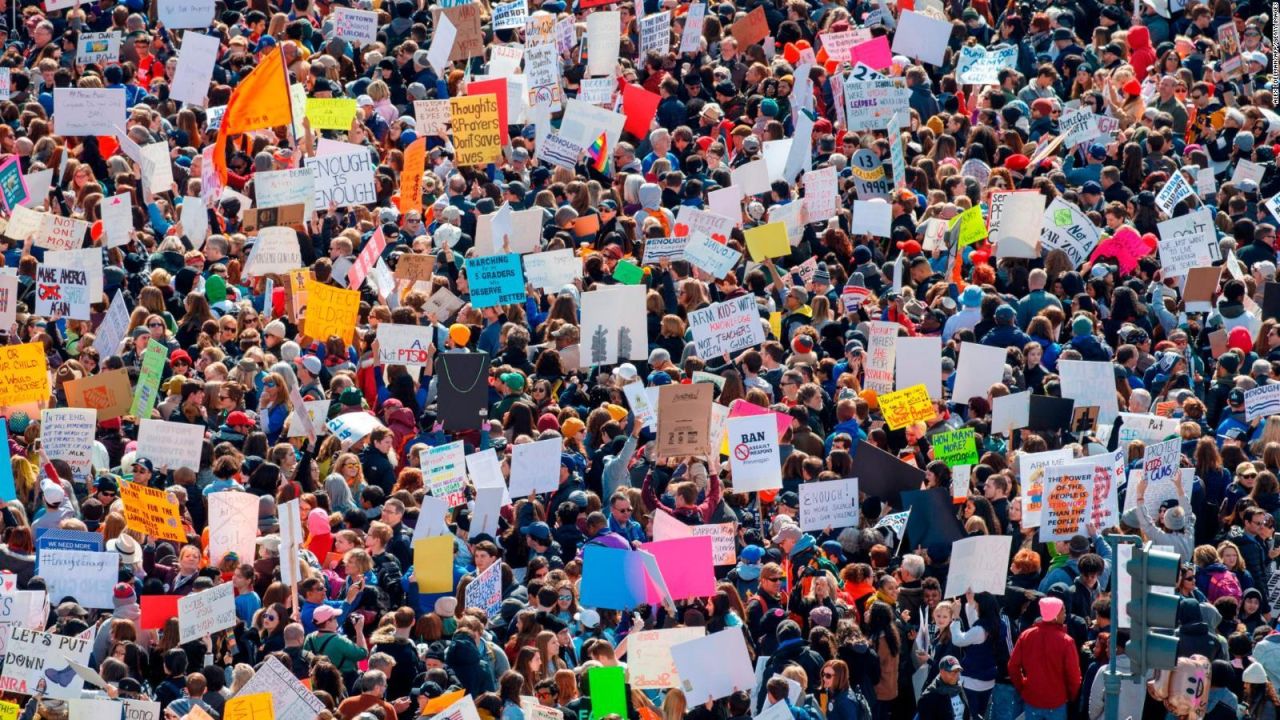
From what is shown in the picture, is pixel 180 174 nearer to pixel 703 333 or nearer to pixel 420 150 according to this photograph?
pixel 420 150

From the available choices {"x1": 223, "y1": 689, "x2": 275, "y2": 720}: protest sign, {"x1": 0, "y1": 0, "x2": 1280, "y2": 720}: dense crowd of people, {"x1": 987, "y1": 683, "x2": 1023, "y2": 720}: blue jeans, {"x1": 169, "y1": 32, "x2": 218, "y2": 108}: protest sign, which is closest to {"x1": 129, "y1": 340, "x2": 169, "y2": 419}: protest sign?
{"x1": 0, "y1": 0, "x2": 1280, "y2": 720}: dense crowd of people

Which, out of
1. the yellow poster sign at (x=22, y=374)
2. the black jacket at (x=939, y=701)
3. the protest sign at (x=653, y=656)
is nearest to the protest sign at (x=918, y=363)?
the black jacket at (x=939, y=701)

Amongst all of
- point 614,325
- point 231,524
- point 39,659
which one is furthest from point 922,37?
point 39,659

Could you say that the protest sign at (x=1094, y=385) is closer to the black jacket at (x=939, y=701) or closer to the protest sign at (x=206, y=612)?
the black jacket at (x=939, y=701)

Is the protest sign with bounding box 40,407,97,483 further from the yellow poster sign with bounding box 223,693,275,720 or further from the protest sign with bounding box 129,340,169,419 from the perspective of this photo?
the yellow poster sign with bounding box 223,693,275,720

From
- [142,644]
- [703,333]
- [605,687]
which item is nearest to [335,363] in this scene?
[703,333]

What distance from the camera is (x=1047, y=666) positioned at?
15.9 meters

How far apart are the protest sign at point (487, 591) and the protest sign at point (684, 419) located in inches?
76.9

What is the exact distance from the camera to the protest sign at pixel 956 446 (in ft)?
58.8

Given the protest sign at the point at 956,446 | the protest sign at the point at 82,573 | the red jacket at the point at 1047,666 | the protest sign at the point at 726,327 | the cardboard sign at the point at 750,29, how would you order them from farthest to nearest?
1. the cardboard sign at the point at 750,29
2. the protest sign at the point at 726,327
3. the protest sign at the point at 956,446
4. the protest sign at the point at 82,573
5. the red jacket at the point at 1047,666

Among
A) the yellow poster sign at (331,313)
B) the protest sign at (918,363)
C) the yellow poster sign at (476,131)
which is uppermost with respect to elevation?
the yellow poster sign at (476,131)

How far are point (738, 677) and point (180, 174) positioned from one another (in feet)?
33.8

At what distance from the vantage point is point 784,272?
855 inches

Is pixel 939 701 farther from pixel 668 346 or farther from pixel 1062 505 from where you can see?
pixel 668 346
